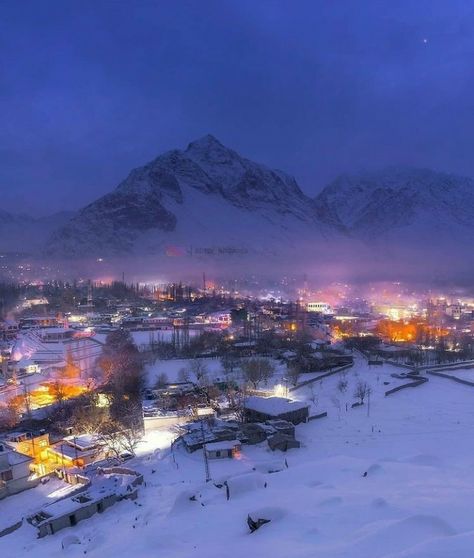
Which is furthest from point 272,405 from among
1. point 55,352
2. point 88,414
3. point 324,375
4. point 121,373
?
point 55,352

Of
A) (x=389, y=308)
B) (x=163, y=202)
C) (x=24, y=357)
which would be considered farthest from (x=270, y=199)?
(x=24, y=357)

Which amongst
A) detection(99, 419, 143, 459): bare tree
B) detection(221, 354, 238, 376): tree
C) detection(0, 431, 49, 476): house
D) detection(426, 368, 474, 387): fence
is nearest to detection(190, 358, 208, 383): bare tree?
detection(221, 354, 238, 376): tree

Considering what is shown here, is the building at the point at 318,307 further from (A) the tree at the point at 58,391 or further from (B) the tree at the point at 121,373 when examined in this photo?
(A) the tree at the point at 58,391

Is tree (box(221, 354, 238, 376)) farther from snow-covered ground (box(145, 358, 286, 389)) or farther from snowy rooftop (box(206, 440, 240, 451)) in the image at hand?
snowy rooftop (box(206, 440, 240, 451))

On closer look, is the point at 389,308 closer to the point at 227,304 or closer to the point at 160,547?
the point at 227,304

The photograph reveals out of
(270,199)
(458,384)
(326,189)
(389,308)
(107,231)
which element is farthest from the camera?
(326,189)

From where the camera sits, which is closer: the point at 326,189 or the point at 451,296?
the point at 451,296

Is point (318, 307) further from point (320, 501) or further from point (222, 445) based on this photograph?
point (320, 501)
